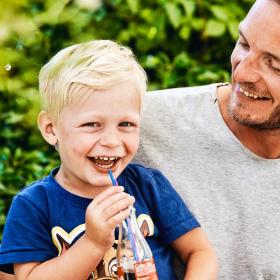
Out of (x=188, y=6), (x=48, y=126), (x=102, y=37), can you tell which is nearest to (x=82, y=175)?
(x=48, y=126)

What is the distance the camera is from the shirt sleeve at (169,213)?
2.92 metres

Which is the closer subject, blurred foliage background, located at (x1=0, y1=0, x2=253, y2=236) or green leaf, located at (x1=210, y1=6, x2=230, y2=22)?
blurred foliage background, located at (x1=0, y1=0, x2=253, y2=236)

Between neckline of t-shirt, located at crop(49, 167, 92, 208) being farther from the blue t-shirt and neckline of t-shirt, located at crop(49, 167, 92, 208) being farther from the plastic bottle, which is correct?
the plastic bottle

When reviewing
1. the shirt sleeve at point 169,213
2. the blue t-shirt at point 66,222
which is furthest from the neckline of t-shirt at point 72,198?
the shirt sleeve at point 169,213

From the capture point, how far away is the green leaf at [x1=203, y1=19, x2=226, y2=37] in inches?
208

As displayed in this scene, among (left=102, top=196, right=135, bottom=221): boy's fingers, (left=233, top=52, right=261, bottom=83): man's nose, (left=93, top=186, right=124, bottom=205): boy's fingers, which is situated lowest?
(left=102, top=196, right=135, bottom=221): boy's fingers

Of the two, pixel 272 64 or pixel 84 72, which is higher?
pixel 84 72

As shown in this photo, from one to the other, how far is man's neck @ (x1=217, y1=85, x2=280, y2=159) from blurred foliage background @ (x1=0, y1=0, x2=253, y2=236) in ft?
5.07

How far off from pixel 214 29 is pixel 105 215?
9.49ft

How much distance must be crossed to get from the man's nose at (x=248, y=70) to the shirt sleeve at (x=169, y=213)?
0.48m

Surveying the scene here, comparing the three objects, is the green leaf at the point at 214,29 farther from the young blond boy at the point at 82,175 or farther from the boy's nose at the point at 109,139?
the boy's nose at the point at 109,139

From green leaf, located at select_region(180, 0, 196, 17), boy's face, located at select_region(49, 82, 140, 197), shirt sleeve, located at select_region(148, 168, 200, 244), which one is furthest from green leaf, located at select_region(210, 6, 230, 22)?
boy's face, located at select_region(49, 82, 140, 197)

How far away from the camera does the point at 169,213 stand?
2.93 m

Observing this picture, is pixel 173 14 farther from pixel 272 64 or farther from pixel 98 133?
pixel 98 133
